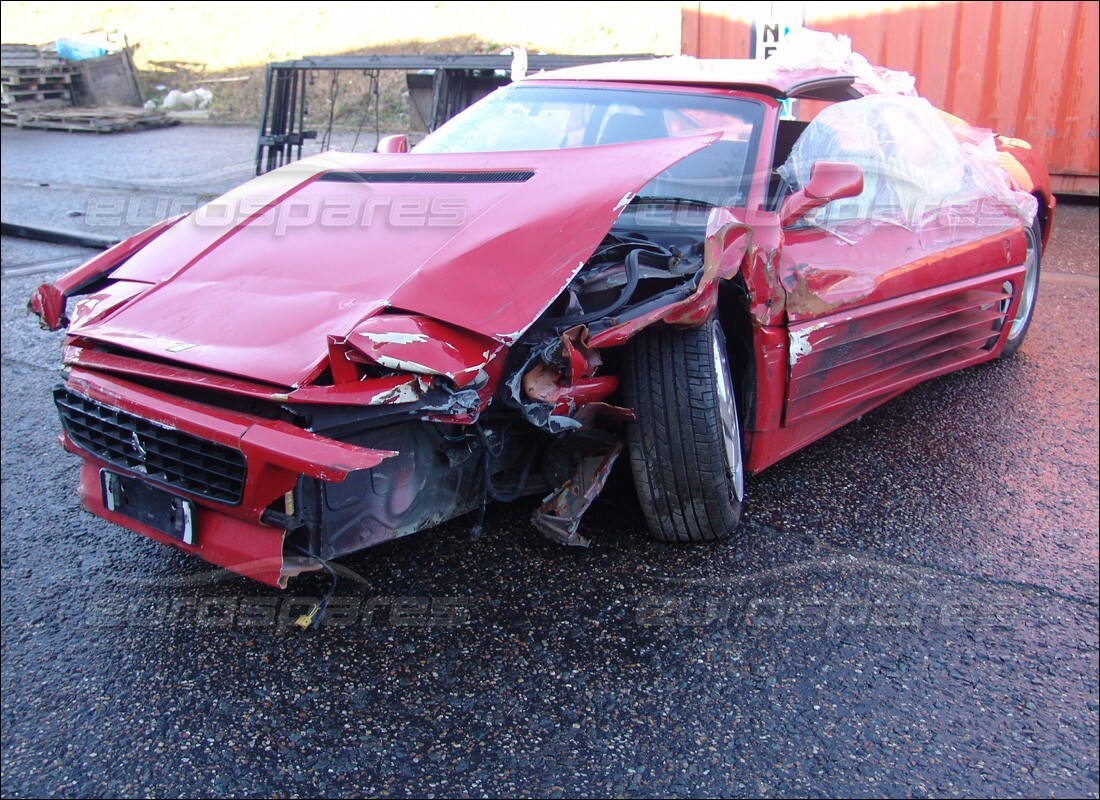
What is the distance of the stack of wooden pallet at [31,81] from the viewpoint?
44.7 ft

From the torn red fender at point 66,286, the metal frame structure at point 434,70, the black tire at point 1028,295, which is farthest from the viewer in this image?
the metal frame structure at point 434,70

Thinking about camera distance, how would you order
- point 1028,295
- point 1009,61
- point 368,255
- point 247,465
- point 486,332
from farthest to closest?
1. point 1009,61
2. point 1028,295
3. point 368,255
4. point 486,332
5. point 247,465

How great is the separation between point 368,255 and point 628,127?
142 cm

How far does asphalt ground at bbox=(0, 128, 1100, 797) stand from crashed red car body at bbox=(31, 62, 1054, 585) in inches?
10.2

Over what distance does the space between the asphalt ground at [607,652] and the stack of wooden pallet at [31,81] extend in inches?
487

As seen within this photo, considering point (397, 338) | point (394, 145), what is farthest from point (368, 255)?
point (394, 145)

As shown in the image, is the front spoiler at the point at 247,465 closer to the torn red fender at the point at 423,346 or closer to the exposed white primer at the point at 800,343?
the torn red fender at the point at 423,346

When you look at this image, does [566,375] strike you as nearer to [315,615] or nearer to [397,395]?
[397,395]

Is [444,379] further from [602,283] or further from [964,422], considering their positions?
[964,422]

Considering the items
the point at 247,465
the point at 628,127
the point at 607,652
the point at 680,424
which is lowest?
the point at 607,652

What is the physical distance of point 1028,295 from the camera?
4770 mm

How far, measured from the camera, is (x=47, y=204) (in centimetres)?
845

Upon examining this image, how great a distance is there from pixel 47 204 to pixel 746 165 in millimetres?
7502

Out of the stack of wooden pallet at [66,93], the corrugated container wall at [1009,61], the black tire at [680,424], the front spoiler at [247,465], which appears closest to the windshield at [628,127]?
the black tire at [680,424]
